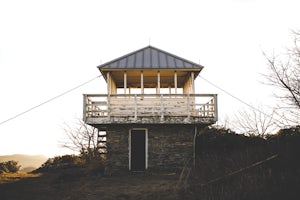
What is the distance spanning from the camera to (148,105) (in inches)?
639

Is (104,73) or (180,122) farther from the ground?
(104,73)

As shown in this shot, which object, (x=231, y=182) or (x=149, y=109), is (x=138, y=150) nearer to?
(x=149, y=109)

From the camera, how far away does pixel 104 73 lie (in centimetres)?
1716

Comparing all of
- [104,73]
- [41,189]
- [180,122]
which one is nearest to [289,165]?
[180,122]

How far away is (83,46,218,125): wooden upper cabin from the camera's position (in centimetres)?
1578

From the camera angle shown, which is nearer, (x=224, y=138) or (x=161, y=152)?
(x=161, y=152)

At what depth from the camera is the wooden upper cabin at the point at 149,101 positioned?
15781 mm

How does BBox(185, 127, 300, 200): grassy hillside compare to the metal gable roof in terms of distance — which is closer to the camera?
BBox(185, 127, 300, 200): grassy hillside

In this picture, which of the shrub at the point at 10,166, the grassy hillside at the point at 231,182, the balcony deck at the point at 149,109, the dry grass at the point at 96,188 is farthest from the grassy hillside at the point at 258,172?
the shrub at the point at 10,166

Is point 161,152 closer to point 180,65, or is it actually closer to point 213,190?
point 180,65

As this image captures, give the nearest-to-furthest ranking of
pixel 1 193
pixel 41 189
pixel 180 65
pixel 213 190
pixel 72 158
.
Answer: pixel 213 190, pixel 1 193, pixel 41 189, pixel 180 65, pixel 72 158

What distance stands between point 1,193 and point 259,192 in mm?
11162

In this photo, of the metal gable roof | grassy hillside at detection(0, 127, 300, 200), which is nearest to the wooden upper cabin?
the metal gable roof

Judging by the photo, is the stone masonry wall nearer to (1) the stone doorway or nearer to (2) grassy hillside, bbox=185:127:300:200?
(1) the stone doorway
